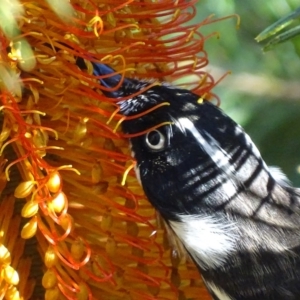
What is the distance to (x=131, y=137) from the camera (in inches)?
35.4

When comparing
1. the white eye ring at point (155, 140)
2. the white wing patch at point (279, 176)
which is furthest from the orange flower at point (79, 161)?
the white wing patch at point (279, 176)

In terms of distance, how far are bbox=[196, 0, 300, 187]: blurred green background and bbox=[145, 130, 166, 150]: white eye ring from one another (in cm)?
22

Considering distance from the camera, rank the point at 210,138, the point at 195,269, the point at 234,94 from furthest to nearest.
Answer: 1. the point at 234,94
2. the point at 195,269
3. the point at 210,138

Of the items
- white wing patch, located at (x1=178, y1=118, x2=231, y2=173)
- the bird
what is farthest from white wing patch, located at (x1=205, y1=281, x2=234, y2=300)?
Answer: white wing patch, located at (x1=178, y1=118, x2=231, y2=173)

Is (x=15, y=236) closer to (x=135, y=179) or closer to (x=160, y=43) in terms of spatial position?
(x=135, y=179)

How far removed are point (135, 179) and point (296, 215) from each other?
0.19 m

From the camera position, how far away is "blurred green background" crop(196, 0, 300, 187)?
104cm

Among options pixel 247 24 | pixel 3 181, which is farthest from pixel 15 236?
pixel 247 24

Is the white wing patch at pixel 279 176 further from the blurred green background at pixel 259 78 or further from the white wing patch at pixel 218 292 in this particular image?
the white wing patch at pixel 218 292

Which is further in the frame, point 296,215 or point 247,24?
point 247,24

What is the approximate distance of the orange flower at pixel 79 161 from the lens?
85cm

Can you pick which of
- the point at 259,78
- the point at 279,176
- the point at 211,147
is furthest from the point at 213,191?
the point at 259,78

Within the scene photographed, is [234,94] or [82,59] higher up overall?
[82,59]

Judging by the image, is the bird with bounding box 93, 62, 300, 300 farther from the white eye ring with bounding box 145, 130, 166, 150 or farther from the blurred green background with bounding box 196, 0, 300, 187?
the blurred green background with bounding box 196, 0, 300, 187
